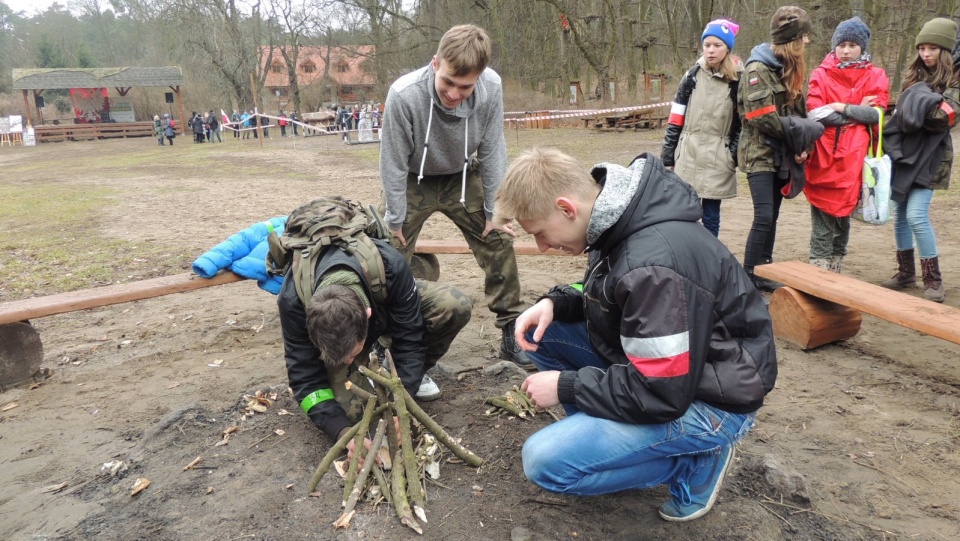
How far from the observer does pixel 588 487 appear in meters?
2.21

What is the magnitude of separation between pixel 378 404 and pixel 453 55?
5.32 feet

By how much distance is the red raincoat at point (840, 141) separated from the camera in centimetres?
457

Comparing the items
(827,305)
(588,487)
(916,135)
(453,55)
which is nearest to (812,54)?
(916,135)

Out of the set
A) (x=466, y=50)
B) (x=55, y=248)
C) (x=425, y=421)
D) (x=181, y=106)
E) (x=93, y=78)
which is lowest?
(x=425, y=421)

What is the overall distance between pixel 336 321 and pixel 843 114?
384cm

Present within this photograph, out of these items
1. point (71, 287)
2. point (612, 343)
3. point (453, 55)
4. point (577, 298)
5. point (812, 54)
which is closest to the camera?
point (612, 343)

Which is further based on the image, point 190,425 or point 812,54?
point 812,54

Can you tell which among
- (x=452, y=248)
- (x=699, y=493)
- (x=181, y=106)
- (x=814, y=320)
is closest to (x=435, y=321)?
(x=699, y=493)

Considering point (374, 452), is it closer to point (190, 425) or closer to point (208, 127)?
point (190, 425)

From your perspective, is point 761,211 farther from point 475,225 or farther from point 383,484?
point 383,484

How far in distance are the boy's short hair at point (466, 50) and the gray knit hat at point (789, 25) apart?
210 cm

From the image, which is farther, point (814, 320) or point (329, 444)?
point (814, 320)

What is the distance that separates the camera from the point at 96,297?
392cm

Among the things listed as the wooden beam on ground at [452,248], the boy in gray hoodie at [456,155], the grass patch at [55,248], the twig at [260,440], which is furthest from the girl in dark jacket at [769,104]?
the grass patch at [55,248]
